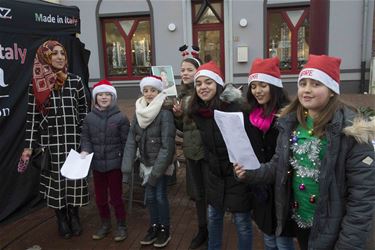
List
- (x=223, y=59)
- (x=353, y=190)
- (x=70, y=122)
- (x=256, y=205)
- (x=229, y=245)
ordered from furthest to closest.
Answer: (x=223, y=59) < (x=70, y=122) < (x=229, y=245) < (x=256, y=205) < (x=353, y=190)

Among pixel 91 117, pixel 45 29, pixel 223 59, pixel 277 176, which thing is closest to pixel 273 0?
pixel 223 59

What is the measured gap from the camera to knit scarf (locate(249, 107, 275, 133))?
2721mm

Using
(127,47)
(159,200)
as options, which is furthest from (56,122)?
(127,47)

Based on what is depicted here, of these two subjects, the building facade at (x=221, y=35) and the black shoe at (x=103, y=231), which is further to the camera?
the building facade at (x=221, y=35)

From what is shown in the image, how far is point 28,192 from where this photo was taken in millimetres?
4793

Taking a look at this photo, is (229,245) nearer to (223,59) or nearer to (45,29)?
(45,29)

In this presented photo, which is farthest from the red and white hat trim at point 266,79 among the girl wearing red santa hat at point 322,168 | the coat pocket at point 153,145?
the coat pocket at point 153,145

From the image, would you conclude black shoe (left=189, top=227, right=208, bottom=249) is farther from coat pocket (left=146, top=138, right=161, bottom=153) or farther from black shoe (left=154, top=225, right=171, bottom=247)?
coat pocket (left=146, top=138, right=161, bottom=153)

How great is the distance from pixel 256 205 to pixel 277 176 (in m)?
0.48

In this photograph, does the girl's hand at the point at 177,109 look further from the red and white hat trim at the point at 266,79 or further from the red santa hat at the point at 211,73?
the red and white hat trim at the point at 266,79

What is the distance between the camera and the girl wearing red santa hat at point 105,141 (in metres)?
3.80

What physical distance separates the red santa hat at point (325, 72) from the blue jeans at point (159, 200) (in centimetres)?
187

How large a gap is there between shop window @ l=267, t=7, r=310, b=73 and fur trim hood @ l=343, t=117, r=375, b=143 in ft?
38.9

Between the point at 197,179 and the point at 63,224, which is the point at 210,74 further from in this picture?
the point at 63,224
